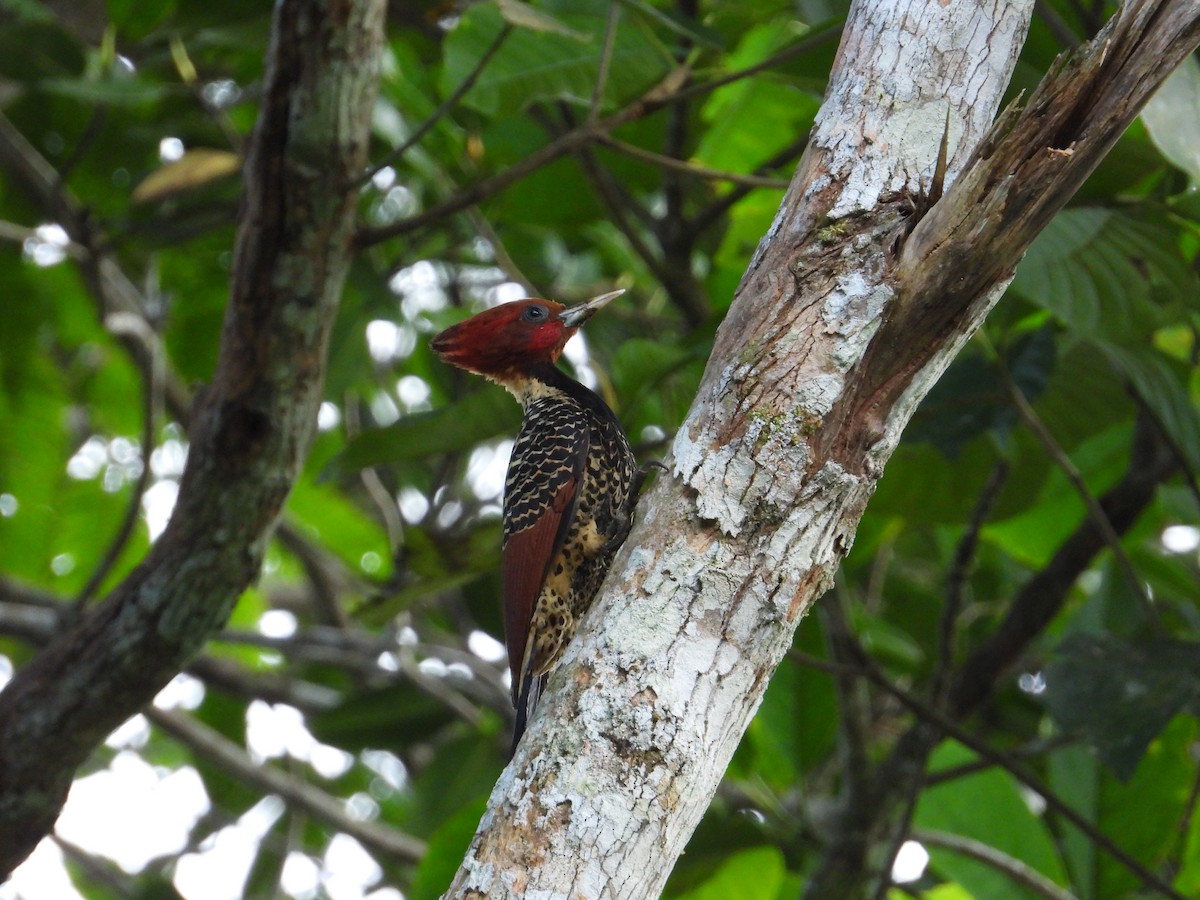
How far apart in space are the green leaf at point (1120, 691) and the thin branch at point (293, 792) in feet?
8.21

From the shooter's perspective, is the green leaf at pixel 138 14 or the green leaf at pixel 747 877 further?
the green leaf at pixel 747 877

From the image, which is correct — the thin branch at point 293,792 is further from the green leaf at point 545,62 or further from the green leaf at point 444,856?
the green leaf at point 545,62

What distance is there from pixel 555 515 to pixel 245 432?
0.75 m

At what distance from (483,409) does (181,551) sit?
2.72ft

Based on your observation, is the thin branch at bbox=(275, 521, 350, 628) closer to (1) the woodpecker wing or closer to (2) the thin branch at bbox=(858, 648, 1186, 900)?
(1) the woodpecker wing

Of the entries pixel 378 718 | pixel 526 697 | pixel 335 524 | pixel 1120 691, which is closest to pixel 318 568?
pixel 335 524

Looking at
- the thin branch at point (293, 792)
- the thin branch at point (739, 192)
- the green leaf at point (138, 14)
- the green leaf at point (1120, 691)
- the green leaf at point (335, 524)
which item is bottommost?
the thin branch at point (293, 792)

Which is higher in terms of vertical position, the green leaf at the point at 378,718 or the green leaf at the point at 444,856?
the green leaf at the point at 378,718

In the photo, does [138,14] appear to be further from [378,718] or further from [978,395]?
[978,395]

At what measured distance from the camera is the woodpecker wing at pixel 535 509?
3113 mm

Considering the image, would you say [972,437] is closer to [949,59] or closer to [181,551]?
[949,59]

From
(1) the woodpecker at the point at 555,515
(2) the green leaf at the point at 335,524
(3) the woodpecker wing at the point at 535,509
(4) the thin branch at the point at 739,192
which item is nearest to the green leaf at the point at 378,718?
(2) the green leaf at the point at 335,524

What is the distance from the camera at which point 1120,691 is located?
3.20 meters

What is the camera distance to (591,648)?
1.79 m
